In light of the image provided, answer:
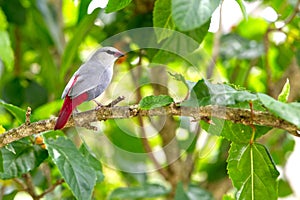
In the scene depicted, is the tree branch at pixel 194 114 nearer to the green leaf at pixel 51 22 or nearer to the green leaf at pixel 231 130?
the green leaf at pixel 231 130

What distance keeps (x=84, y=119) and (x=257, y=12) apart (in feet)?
2.88

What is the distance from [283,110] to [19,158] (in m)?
0.37

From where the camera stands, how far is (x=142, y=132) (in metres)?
1.04

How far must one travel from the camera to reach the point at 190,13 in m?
0.47

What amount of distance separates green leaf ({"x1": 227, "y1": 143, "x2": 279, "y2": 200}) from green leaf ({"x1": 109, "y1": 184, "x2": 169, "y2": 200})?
1.41 feet

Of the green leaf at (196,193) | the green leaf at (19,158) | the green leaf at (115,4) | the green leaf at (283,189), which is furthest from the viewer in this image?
the green leaf at (283,189)

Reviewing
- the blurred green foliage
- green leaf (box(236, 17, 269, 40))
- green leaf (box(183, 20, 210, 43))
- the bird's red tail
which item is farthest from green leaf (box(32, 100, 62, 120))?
green leaf (box(236, 17, 269, 40))

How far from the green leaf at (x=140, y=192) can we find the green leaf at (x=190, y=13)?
601 mm

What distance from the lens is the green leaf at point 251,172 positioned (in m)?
0.61

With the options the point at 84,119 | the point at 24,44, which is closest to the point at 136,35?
the point at 24,44

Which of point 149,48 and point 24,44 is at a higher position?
point 24,44

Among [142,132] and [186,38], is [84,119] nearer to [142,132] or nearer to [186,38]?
[186,38]

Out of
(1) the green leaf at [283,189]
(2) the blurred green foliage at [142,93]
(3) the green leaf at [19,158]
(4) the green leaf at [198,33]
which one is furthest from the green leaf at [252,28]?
(3) the green leaf at [19,158]

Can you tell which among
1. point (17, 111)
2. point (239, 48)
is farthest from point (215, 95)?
point (239, 48)
